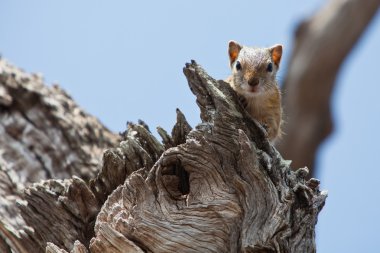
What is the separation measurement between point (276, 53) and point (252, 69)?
0.61 meters

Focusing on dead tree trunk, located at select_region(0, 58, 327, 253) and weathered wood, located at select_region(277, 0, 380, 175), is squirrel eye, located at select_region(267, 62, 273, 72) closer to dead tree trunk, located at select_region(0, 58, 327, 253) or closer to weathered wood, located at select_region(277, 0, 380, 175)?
dead tree trunk, located at select_region(0, 58, 327, 253)

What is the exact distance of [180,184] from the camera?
5.11m

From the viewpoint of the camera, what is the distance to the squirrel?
20.5 ft

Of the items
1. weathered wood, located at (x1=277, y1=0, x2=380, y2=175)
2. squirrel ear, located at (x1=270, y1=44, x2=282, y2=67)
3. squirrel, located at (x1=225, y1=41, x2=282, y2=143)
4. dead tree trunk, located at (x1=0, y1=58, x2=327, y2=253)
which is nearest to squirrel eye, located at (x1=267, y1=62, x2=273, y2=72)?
squirrel, located at (x1=225, y1=41, x2=282, y2=143)

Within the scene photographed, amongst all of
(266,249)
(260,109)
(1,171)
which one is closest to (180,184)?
(266,249)

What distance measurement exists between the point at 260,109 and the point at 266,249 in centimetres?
205

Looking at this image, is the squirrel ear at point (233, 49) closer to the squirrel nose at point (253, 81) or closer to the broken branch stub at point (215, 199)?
the squirrel nose at point (253, 81)

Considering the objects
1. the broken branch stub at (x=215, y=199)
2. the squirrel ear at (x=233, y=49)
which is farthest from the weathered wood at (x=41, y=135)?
the broken branch stub at (x=215, y=199)

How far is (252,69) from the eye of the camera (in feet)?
20.9

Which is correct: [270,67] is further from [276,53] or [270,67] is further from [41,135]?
[41,135]

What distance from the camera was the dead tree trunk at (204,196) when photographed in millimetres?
4719

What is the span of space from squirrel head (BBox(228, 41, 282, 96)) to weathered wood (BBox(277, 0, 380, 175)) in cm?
150

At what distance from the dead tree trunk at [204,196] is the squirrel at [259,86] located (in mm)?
901

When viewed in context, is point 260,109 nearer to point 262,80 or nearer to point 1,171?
point 262,80
